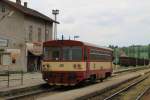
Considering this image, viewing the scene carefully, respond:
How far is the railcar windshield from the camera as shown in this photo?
29.8 metres

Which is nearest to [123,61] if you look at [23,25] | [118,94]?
[23,25]

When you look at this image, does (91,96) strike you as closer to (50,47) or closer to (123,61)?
(50,47)

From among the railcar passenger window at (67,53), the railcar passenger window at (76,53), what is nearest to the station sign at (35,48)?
the railcar passenger window at (67,53)

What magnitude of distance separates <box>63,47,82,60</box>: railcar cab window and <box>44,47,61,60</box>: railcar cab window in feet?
1.27

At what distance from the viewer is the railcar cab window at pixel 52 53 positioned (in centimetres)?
3017

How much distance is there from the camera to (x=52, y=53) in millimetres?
30406

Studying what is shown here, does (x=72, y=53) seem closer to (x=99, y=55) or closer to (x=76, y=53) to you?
(x=76, y=53)

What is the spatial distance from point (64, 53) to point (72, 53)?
20.5 inches

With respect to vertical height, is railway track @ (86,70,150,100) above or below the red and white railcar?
below

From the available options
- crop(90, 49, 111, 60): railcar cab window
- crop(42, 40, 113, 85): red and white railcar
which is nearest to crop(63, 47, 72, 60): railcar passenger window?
crop(42, 40, 113, 85): red and white railcar

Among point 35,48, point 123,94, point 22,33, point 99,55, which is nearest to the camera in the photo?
point 123,94

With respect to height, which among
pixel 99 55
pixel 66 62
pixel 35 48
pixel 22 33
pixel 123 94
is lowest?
pixel 123 94

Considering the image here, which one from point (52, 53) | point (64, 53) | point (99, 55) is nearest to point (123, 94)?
point (64, 53)

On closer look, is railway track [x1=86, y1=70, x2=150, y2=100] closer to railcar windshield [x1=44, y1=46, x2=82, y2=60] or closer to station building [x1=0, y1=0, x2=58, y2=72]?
railcar windshield [x1=44, y1=46, x2=82, y2=60]
